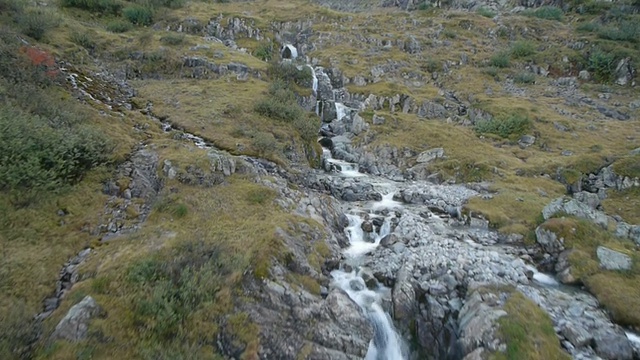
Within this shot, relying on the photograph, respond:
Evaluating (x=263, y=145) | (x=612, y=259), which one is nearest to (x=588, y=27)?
(x=612, y=259)

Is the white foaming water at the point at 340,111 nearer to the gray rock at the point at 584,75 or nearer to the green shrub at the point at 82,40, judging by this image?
the green shrub at the point at 82,40

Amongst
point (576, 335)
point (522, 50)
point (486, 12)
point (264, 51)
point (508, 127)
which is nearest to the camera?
point (576, 335)

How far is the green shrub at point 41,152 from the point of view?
13961 mm

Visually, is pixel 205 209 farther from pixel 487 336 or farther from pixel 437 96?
pixel 437 96

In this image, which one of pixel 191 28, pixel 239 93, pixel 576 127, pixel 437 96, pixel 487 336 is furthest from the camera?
pixel 191 28

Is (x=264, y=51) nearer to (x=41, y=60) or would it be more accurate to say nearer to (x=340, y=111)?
(x=340, y=111)

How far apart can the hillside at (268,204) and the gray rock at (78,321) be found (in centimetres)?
5

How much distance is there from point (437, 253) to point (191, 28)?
61.0 m

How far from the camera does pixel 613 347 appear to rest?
1158 cm

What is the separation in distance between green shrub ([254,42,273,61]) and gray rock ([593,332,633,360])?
57.7m

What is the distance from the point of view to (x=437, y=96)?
5122 centimetres

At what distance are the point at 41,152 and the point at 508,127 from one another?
152 feet

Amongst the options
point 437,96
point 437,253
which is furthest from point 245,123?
point 437,96

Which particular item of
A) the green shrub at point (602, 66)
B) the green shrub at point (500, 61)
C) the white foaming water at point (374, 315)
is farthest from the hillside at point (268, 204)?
the green shrub at point (500, 61)
